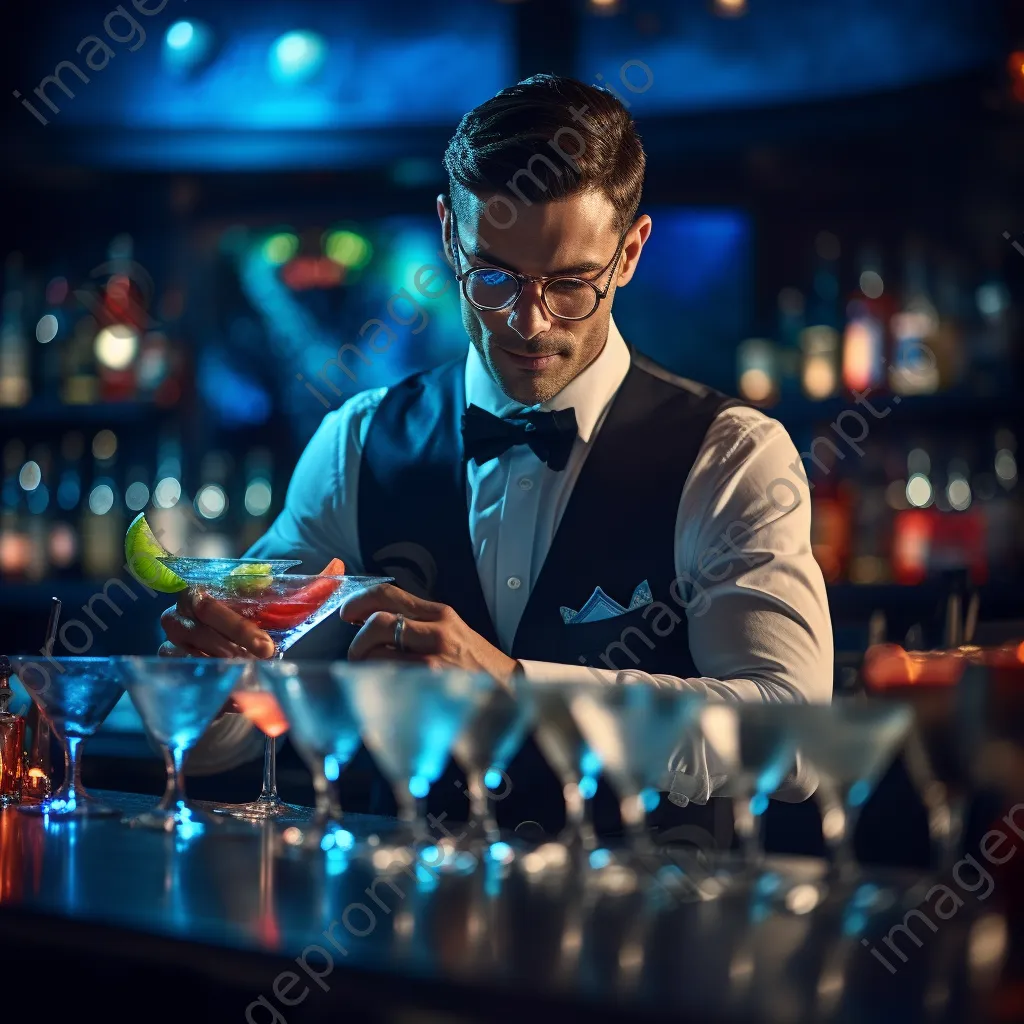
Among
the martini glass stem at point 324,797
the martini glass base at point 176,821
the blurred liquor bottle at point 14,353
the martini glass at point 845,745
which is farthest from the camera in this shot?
the blurred liquor bottle at point 14,353

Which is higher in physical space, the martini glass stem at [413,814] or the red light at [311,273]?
the red light at [311,273]

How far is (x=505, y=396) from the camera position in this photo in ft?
7.81


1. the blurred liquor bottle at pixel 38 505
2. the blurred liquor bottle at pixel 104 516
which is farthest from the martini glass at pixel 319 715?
the blurred liquor bottle at pixel 38 505

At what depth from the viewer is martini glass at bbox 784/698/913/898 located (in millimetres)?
1057

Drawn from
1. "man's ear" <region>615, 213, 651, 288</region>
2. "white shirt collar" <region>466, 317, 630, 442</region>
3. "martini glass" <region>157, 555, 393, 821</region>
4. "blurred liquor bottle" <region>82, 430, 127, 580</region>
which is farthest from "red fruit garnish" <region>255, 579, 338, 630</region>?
"blurred liquor bottle" <region>82, 430, 127, 580</region>

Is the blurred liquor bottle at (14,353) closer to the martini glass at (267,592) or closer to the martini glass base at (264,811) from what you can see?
the martini glass at (267,592)

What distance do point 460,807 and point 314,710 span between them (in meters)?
0.97

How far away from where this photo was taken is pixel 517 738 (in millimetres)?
1220

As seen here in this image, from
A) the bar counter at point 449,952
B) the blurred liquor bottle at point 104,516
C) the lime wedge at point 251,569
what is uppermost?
the blurred liquor bottle at point 104,516

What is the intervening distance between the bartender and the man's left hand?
0.18 meters

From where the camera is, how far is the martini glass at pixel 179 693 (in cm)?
135

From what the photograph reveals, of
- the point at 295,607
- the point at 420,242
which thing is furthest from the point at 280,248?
the point at 295,607

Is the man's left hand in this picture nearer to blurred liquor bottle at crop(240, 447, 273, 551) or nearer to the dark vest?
the dark vest

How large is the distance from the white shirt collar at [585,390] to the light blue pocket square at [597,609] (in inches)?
11.5
